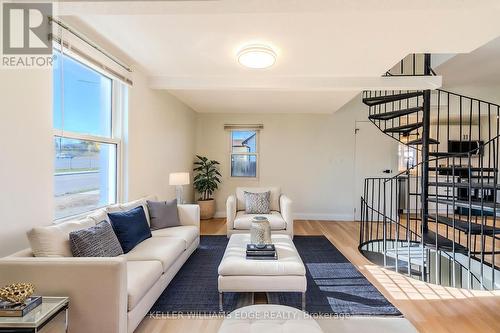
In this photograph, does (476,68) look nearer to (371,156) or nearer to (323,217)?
(371,156)

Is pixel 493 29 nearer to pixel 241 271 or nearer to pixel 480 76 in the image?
pixel 241 271

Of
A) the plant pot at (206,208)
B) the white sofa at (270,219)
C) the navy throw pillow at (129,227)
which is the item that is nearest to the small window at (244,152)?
the plant pot at (206,208)

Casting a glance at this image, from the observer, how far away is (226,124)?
5.91 metres

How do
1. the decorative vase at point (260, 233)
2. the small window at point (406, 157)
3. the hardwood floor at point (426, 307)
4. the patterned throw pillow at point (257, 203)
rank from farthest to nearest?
the small window at point (406, 157) < the patterned throw pillow at point (257, 203) < the decorative vase at point (260, 233) < the hardwood floor at point (426, 307)

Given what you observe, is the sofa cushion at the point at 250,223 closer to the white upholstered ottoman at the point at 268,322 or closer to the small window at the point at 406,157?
the white upholstered ottoman at the point at 268,322

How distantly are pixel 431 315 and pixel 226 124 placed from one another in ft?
15.8

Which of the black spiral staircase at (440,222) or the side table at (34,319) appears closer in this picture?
the side table at (34,319)

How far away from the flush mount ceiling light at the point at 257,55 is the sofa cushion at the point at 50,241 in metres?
2.19

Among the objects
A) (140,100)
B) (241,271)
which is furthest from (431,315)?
(140,100)

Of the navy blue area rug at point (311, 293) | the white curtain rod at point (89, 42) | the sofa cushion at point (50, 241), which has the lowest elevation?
the navy blue area rug at point (311, 293)

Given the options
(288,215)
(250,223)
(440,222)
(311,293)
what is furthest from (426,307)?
(250,223)

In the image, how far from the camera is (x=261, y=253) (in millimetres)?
2320

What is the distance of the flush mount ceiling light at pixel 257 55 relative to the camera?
8.37 ft

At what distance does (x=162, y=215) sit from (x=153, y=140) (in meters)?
1.22
